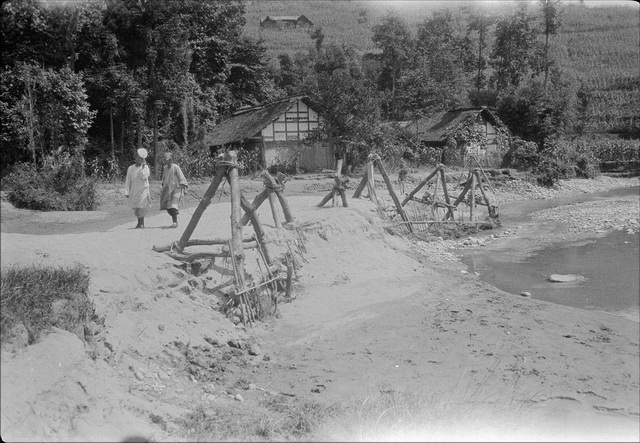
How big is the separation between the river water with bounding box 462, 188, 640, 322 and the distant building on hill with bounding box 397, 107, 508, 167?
1618 centimetres

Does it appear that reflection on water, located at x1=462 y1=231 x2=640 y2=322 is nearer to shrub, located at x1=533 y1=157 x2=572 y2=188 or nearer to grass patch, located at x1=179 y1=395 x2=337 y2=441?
grass patch, located at x1=179 y1=395 x2=337 y2=441

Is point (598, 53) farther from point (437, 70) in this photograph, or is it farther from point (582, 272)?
point (582, 272)

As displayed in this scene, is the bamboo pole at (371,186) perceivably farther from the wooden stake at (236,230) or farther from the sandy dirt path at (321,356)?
the wooden stake at (236,230)

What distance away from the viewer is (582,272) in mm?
12664

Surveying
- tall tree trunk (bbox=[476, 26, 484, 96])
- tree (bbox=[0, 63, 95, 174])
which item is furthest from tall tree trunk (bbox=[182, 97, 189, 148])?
tall tree trunk (bbox=[476, 26, 484, 96])

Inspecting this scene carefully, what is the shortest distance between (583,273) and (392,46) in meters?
17.1

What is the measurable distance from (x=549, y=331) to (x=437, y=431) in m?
4.02

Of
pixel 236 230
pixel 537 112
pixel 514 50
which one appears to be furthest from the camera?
pixel 514 50

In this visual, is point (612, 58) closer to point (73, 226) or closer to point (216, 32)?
point (216, 32)

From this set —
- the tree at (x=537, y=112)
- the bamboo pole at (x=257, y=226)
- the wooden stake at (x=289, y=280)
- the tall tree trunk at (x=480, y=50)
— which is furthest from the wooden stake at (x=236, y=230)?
the tall tree trunk at (x=480, y=50)

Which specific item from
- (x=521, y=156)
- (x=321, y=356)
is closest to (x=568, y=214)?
(x=521, y=156)

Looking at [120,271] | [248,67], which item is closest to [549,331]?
[120,271]

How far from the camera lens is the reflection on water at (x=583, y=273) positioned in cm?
1055

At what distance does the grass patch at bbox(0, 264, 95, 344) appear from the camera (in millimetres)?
5227
